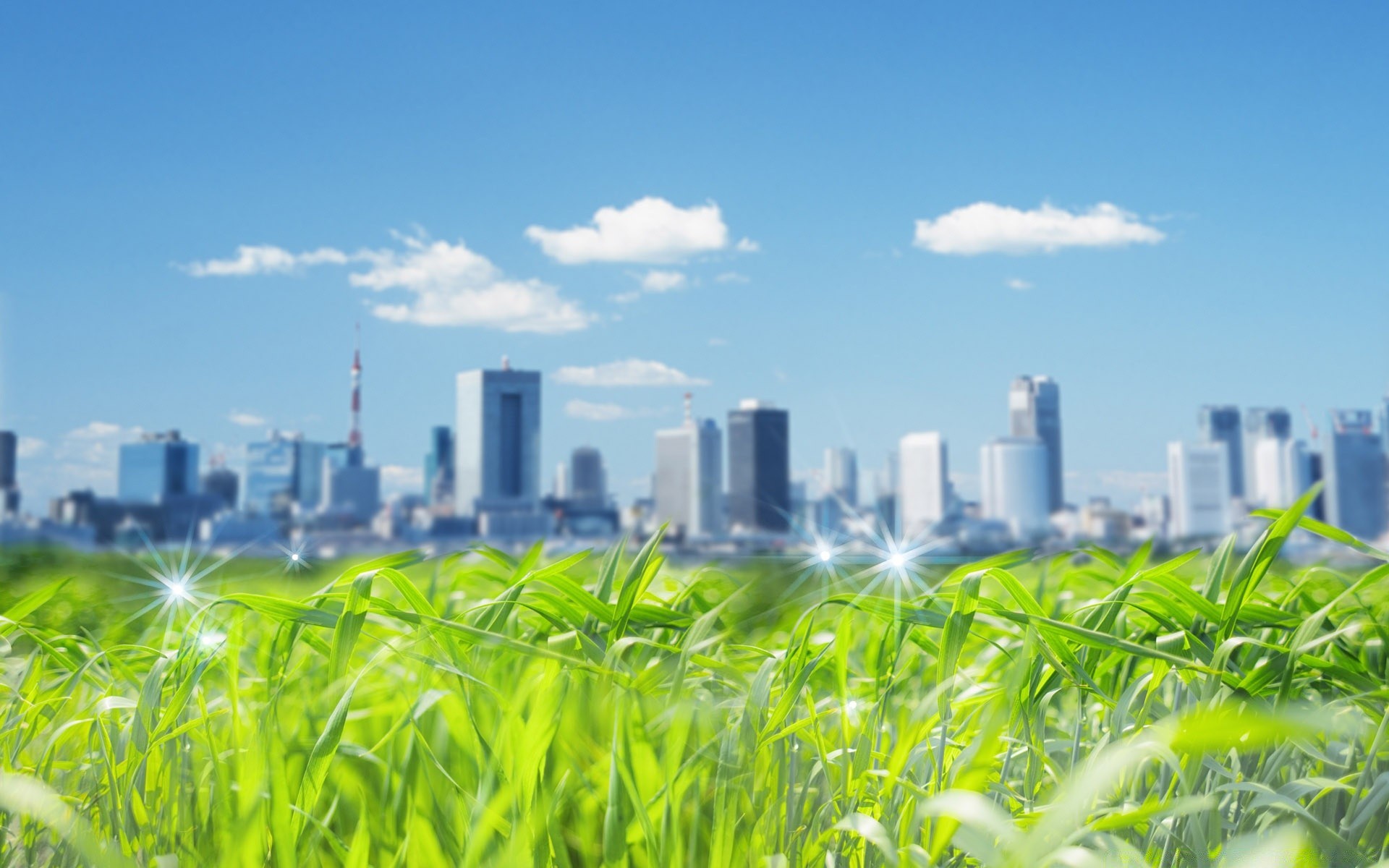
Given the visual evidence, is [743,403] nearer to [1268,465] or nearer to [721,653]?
[1268,465]

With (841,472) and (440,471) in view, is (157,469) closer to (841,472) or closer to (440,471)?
(440,471)

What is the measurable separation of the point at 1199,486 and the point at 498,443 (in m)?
86.5

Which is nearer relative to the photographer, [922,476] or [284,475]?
[922,476]

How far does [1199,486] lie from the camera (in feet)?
413

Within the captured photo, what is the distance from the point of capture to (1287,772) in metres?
1.23

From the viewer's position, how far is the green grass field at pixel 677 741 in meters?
0.91

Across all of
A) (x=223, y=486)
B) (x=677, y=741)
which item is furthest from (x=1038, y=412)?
(x=677, y=741)

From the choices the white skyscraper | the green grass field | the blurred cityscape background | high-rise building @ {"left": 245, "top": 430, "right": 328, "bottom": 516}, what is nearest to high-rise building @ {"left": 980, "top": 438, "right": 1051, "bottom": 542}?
the blurred cityscape background

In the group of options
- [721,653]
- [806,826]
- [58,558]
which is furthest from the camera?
[58,558]

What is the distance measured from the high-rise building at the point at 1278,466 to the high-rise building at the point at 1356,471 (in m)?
3.08

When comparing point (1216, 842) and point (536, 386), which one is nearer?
point (1216, 842)

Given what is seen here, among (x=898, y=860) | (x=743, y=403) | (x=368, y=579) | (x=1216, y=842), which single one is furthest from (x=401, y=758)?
(x=743, y=403)

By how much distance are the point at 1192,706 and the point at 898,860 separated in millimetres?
563

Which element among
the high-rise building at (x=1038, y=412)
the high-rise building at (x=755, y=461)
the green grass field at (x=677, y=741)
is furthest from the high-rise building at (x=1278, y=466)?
the green grass field at (x=677, y=741)
